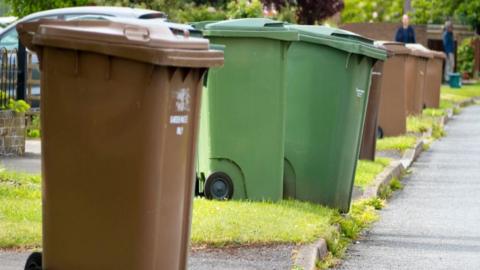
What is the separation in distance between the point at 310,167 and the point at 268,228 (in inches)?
61.8

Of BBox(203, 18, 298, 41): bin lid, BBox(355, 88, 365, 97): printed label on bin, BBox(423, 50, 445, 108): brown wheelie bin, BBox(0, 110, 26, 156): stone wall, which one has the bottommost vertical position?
BBox(423, 50, 445, 108): brown wheelie bin

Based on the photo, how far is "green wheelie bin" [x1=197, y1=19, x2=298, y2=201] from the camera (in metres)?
10.2

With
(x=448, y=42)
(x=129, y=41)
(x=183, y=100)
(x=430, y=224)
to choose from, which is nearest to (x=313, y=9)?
(x=448, y=42)

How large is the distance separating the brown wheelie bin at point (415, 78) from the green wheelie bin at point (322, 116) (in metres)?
11.0

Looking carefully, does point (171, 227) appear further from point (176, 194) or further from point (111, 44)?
point (111, 44)

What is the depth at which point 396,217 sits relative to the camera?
38.1 ft

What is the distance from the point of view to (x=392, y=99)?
18.6 meters

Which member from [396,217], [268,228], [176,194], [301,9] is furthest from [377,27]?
[176,194]

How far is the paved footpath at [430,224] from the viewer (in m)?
9.23

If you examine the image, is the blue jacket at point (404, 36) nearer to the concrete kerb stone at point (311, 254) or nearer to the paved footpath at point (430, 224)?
the paved footpath at point (430, 224)

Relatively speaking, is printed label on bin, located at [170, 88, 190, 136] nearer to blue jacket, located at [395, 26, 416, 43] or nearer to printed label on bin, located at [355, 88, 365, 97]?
printed label on bin, located at [355, 88, 365, 97]

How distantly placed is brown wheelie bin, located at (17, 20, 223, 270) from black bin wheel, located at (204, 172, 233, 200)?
3.89m

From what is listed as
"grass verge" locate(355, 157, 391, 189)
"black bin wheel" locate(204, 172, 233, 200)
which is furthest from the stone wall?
"black bin wheel" locate(204, 172, 233, 200)

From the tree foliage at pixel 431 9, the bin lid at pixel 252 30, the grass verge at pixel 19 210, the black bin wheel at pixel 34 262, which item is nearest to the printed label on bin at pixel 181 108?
the black bin wheel at pixel 34 262
